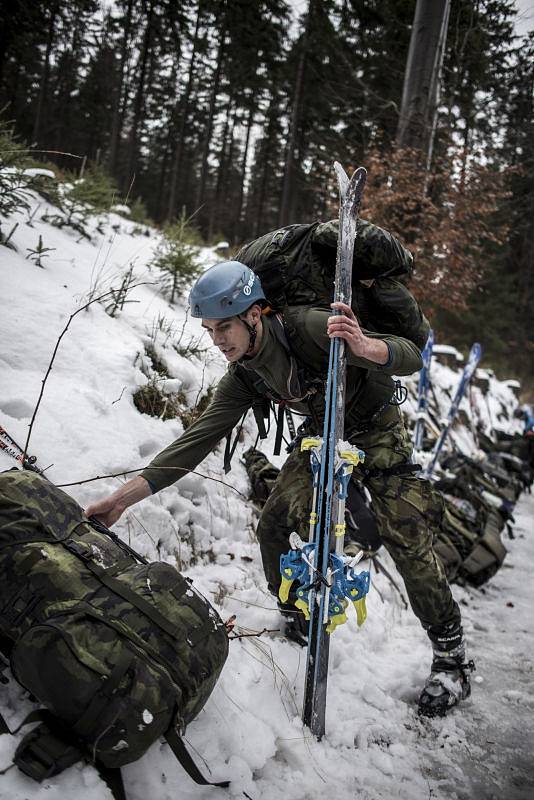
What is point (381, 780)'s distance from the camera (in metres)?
1.92

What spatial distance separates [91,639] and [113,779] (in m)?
0.45

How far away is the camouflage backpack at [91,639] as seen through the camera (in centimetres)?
139

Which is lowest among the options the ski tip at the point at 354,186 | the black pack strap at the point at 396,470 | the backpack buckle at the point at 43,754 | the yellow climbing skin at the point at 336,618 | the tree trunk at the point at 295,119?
the backpack buckle at the point at 43,754

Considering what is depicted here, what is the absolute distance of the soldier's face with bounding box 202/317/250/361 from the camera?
2.21 m

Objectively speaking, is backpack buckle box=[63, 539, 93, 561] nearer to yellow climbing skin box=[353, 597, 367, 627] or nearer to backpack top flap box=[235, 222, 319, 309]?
yellow climbing skin box=[353, 597, 367, 627]

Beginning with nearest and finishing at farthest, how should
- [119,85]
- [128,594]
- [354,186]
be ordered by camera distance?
1. [128,594]
2. [354,186]
3. [119,85]

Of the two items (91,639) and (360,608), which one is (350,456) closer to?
(360,608)

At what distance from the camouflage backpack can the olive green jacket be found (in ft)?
2.14

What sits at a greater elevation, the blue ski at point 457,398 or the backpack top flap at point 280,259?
Result: the backpack top flap at point 280,259

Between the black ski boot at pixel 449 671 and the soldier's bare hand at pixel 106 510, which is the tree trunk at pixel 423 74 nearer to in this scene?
the black ski boot at pixel 449 671

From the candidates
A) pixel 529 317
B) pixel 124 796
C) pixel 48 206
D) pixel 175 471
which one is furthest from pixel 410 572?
pixel 529 317

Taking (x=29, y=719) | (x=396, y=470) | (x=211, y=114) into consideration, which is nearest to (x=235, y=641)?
(x=29, y=719)

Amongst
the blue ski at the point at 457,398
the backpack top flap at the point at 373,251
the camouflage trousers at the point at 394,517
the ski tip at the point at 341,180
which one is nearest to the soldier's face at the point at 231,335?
the backpack top flap at the point at 373,251

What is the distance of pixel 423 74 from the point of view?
20.6ft
